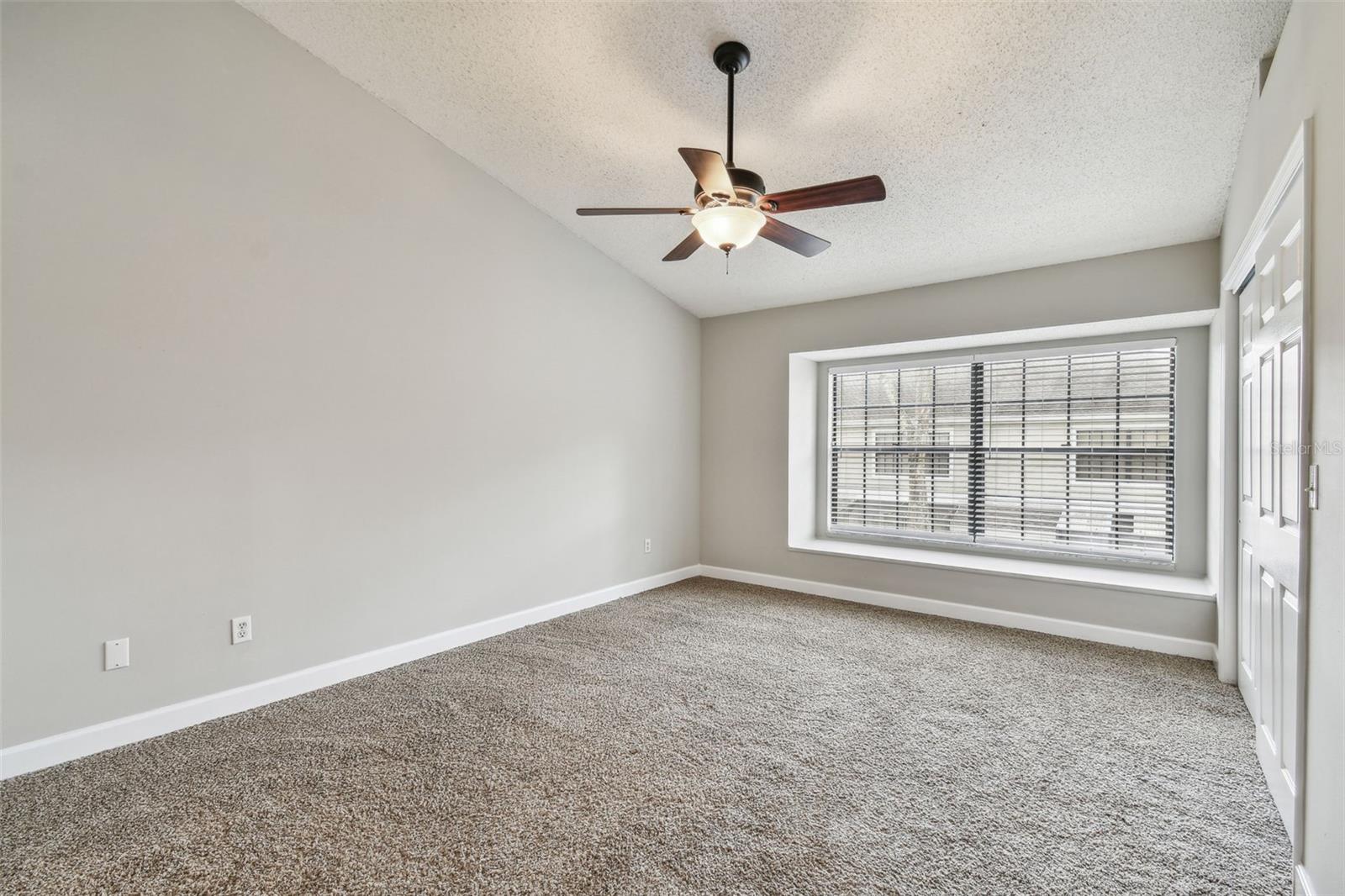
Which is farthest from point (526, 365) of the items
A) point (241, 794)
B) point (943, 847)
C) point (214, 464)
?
point (943, 847)

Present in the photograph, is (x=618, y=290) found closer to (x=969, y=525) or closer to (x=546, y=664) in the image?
(x=546, y=664)

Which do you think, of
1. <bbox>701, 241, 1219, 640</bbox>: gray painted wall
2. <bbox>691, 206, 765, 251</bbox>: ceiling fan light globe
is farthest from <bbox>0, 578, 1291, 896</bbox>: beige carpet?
<bbox>691, 206, 765, 251</bbox>: ceiling fan light globe

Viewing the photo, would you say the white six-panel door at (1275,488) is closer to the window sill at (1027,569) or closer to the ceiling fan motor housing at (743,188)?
the window sill at (1027,569)

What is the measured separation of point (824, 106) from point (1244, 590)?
9.63 feet

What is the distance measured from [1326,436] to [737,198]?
1902 millimetres

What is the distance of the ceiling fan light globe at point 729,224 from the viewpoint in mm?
2463

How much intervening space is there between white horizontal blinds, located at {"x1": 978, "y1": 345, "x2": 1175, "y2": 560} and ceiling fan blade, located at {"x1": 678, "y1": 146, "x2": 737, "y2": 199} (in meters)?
3.18

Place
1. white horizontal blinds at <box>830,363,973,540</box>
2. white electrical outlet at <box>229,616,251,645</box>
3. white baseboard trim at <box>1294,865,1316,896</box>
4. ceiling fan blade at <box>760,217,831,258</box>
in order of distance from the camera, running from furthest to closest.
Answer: white horizontal blinds at <box>830,363,973,540</box>
white electrical outlet at <box>229,616,251,645</box>
ceiling fan blade at <box>760,217,831,258</box>
white baseboard trim at <box>1294,865,1316,896</box>

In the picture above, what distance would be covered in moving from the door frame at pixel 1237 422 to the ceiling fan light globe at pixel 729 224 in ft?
5.27

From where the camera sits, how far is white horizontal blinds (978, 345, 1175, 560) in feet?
13.1

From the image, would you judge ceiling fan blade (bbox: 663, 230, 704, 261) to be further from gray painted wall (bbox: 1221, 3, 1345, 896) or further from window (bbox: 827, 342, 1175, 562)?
window (bbox: 827, 342, 1175, 562)

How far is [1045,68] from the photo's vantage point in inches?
95.5

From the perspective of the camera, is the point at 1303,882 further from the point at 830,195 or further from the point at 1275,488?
the point at 830,195

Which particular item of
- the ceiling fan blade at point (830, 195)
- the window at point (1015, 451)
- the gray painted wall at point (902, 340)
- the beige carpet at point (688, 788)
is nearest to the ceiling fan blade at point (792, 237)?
the ceiling fan blade at point (830, 195)
